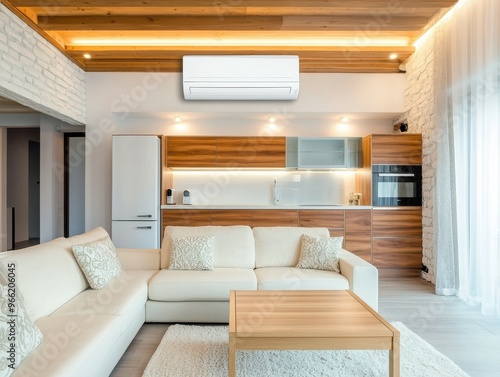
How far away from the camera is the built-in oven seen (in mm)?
4590

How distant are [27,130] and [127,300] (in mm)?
7193

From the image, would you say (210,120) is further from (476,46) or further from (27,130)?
(27,130)

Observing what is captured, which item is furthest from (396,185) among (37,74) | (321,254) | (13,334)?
(37,74)

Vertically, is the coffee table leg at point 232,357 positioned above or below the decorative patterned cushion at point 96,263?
below

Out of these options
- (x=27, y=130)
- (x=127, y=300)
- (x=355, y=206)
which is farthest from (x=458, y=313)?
(x=27, y=130)

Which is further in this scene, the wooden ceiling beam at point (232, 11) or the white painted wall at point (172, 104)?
the white painted wall at point (172, 104)

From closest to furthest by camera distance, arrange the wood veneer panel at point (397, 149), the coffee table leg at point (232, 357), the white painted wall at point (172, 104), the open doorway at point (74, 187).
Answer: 1. the coffee table leg at point (232, 357)
2. the wood veneer panel at point (397, 149)
3. the white painted wall at point (172, 104)
4. the open doorway at point (74, 187)

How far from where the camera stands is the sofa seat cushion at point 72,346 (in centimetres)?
138

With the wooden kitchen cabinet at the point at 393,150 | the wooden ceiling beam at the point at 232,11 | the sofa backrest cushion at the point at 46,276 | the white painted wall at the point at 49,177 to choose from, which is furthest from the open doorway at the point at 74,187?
the wooden kitchen cabinet at the point at 393,150

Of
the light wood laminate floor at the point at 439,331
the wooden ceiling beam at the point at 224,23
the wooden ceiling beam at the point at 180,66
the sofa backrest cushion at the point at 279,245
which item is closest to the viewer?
the light wood laminate floor at the point at 439,331

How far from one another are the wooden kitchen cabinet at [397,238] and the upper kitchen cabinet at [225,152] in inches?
66.9

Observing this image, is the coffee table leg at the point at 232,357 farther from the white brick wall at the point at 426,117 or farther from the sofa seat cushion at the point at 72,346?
the white brick wall at the point at 426,117

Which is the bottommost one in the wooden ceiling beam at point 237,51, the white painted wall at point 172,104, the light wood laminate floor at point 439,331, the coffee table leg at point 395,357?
the light wood laminate floor at point 439,331

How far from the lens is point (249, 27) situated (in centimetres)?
390
